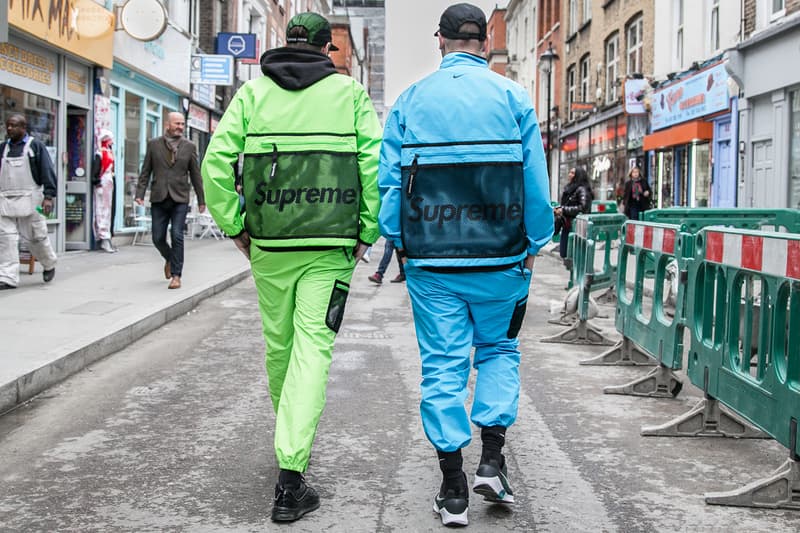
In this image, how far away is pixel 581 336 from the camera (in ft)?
28.6

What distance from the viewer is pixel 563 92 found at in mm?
37531

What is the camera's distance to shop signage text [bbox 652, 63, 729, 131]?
787 inches

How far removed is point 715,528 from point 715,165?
→ 18436 millimetres

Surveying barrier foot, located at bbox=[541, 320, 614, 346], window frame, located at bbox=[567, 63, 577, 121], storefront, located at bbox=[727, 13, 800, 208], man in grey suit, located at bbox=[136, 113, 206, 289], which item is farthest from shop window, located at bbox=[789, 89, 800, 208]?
window frame, located at bbox=[567, 63, 577, 121]

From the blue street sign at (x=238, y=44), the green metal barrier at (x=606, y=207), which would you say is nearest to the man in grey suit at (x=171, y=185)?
the green metal barrier at (x=606, y=207)

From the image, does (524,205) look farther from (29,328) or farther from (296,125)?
(29,328)

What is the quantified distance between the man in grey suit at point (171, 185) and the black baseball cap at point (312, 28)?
23.8ft

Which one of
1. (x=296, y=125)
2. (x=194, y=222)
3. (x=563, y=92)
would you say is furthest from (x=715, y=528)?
(x=563, y=92)

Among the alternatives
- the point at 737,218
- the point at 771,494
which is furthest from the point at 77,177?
the point at 771,494

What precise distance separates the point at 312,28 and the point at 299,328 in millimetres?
1266

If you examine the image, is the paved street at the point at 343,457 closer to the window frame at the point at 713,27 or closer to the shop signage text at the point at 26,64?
the shop signage text at the point at 26,64

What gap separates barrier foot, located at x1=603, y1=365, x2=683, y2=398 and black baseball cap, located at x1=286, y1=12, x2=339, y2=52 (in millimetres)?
3328

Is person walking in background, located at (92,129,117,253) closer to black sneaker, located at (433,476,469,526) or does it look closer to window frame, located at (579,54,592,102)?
black sneaker, located at (433,476,469,526)

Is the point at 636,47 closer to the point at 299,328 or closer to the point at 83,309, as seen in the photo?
the point at 83,309
